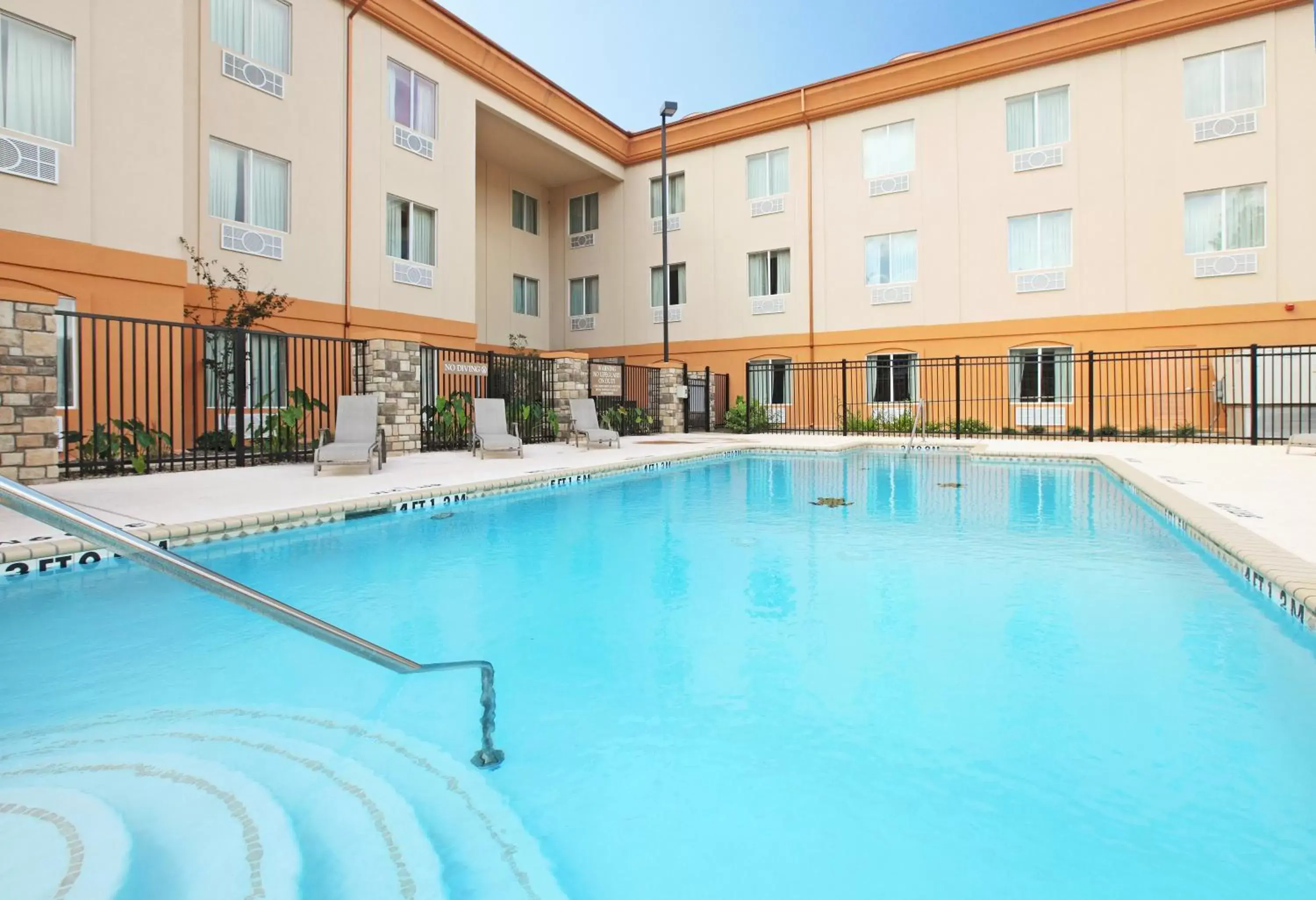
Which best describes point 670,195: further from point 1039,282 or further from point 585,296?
point 1039,282

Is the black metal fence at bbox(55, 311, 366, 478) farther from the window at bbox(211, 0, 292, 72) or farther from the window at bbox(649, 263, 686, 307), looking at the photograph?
the window at bbox(649, 263, 686, 307)

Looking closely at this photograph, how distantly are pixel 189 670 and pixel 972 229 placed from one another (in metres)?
18.7

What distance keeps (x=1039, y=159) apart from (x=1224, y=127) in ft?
11.5

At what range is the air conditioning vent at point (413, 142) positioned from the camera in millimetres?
15242

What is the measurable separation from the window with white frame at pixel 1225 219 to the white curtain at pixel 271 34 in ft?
61.5

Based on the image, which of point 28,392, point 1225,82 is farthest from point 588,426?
point 1225,82

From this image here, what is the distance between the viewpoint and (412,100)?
51.2ft

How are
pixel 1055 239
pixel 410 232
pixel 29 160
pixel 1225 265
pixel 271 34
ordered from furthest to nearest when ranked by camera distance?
pixel 1055 239, pixel 410 232, pixel 1225 265, pixel 271 34, pixel 29 160

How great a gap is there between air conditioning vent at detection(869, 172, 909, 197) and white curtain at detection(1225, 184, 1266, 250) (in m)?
6.79

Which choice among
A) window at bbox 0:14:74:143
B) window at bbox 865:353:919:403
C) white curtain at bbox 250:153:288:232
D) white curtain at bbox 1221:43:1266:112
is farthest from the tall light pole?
white curtain at bbox 1221:43:1266:112

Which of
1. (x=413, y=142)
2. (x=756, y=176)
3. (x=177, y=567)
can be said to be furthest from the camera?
(x=756, y=176)

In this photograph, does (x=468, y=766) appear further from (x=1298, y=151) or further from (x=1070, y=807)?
(x=1298, y=151)

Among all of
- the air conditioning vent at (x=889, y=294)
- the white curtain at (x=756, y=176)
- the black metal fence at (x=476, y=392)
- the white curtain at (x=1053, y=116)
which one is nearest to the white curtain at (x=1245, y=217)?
the white curtain at (x=1053, y=116)

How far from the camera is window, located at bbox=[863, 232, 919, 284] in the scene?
18516 mm
